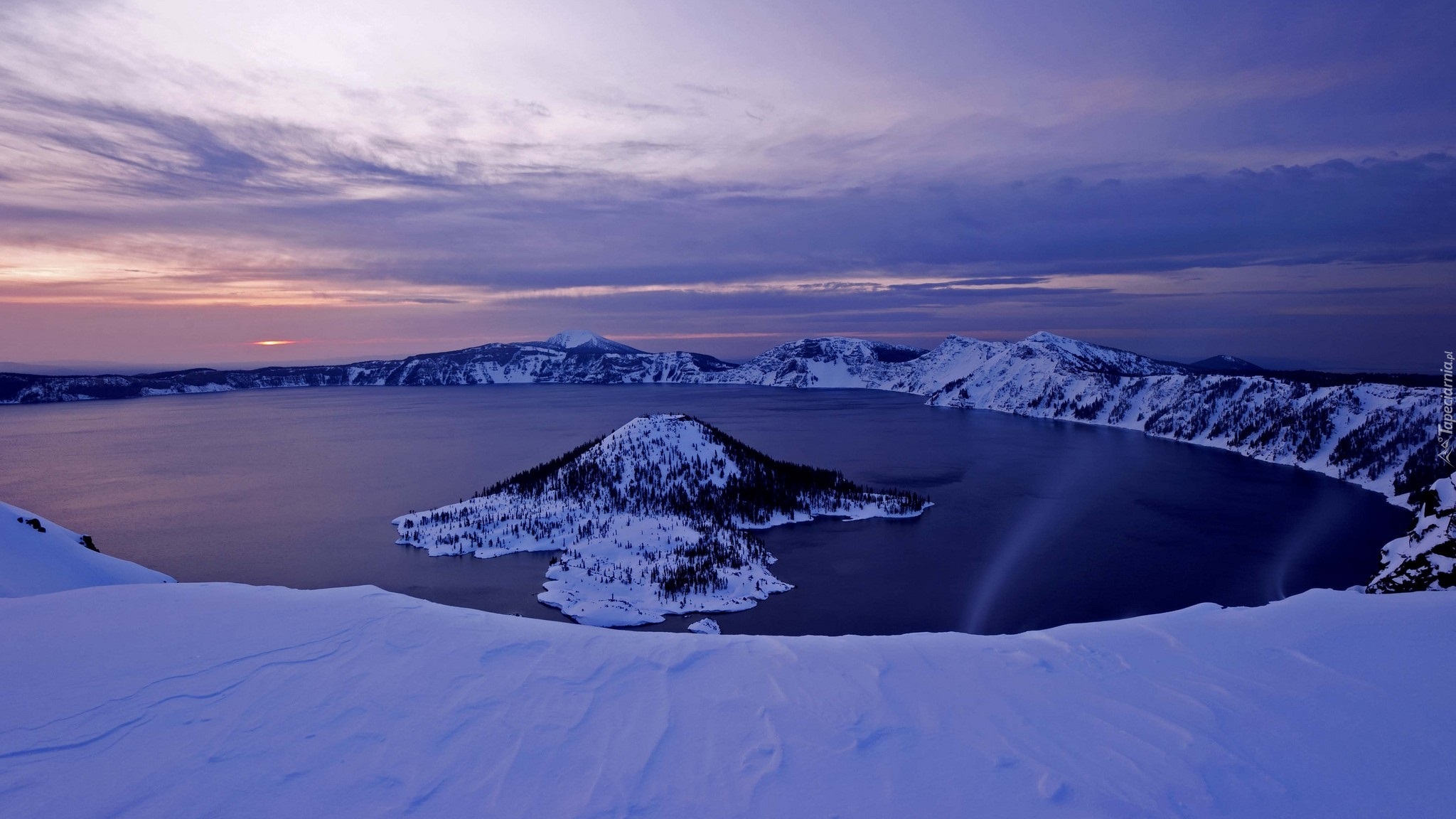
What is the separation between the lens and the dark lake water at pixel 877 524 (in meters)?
41.8

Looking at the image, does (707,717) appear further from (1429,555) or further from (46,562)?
(46,562)

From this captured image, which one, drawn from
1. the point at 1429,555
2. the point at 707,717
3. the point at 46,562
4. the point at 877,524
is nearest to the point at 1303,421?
the point at 877,524

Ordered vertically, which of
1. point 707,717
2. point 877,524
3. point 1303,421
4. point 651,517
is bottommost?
point 877,524

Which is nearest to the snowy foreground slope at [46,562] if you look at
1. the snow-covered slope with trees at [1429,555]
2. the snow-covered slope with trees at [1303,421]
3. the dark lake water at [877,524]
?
the dark lake water at [877,524]

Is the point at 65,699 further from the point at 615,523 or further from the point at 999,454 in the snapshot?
the point at 999,454

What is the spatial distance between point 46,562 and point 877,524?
2216 inches

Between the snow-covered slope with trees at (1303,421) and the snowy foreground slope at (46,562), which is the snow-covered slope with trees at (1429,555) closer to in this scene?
the snowy foreground slope at (46,562)

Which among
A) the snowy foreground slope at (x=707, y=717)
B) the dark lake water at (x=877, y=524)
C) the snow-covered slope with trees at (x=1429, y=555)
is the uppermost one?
the snowy foreground slope at (x=707, y=717)

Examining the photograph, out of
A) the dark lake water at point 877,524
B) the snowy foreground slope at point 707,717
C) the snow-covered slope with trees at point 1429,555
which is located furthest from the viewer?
the dark lake water at point 877,524

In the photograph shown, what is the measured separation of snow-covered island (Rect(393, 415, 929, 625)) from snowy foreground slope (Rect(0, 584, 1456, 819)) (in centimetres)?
2770

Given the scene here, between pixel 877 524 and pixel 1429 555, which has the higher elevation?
pixel 1429 555

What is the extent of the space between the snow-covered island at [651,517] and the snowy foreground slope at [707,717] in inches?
1091

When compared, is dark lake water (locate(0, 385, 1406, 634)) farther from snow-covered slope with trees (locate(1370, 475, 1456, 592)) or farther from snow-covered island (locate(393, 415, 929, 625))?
snow-covered slope with trees (locate(1370, 475, 1456, 592))

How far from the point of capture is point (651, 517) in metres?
58.7
